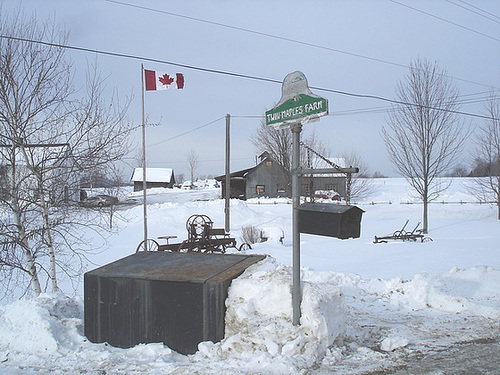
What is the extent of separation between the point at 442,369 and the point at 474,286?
4063mm

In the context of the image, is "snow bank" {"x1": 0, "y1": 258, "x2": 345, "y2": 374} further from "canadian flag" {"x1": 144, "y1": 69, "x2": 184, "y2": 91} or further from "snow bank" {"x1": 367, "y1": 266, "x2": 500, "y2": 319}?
"canadian flag" {"x1": 144, "y1": 69, "x2": 184, "y2": 91}

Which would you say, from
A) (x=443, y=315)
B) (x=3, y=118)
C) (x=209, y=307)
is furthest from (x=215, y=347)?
(x=3, y=118)

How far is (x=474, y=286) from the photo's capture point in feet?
25.0

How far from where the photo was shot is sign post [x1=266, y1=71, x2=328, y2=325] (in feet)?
14.9

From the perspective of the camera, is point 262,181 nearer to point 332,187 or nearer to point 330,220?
point 332,187

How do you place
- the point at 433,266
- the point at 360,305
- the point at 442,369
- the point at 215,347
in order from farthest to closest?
the point at 433,266, the point at 360,305, the point at 215,347, the point at 442,369

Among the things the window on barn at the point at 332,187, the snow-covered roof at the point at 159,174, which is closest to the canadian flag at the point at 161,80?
the window on barn at the point at 332,187

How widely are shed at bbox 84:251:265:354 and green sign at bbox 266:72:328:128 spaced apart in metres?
1.96

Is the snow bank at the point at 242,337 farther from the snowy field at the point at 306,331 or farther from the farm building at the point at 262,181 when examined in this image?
the farm building at the point at 262,181

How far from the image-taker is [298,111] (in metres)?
4.75

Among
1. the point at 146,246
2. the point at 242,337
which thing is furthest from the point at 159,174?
the point at 242,337

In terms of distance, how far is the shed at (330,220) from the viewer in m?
4.42

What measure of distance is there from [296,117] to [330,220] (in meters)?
1.24

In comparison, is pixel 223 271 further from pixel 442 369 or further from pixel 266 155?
pixel 266 155
